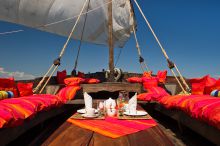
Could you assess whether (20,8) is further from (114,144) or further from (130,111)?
(114,144)

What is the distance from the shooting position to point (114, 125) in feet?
9.86

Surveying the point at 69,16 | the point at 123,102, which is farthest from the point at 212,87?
the point at 69,16

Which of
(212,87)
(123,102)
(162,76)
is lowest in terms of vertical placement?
(123,102)

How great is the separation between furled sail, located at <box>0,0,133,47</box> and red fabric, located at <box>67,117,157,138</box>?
10.4m

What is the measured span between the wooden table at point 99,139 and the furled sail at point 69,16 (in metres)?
10.8

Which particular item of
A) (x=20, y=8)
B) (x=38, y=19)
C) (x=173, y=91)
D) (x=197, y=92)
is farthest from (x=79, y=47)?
(x=197, y=92)

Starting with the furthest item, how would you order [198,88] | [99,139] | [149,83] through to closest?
[149,83] < [198,88] < [99,139]

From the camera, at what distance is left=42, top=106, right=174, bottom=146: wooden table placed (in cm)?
229

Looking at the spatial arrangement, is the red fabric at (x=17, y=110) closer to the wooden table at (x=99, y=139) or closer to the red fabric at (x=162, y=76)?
the wooden table at (x=99, y=139)

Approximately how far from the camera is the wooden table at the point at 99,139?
2287mm

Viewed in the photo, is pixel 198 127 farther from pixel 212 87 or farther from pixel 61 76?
pixel 61 76

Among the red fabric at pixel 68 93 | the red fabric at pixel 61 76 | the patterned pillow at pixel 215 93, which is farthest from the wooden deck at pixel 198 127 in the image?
the red fabric at pixel 61 76

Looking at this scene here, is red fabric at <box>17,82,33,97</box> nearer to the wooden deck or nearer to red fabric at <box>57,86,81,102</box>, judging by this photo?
red fabric at <box>57,86,81,102</box>

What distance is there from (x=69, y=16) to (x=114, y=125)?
12.0 metres
